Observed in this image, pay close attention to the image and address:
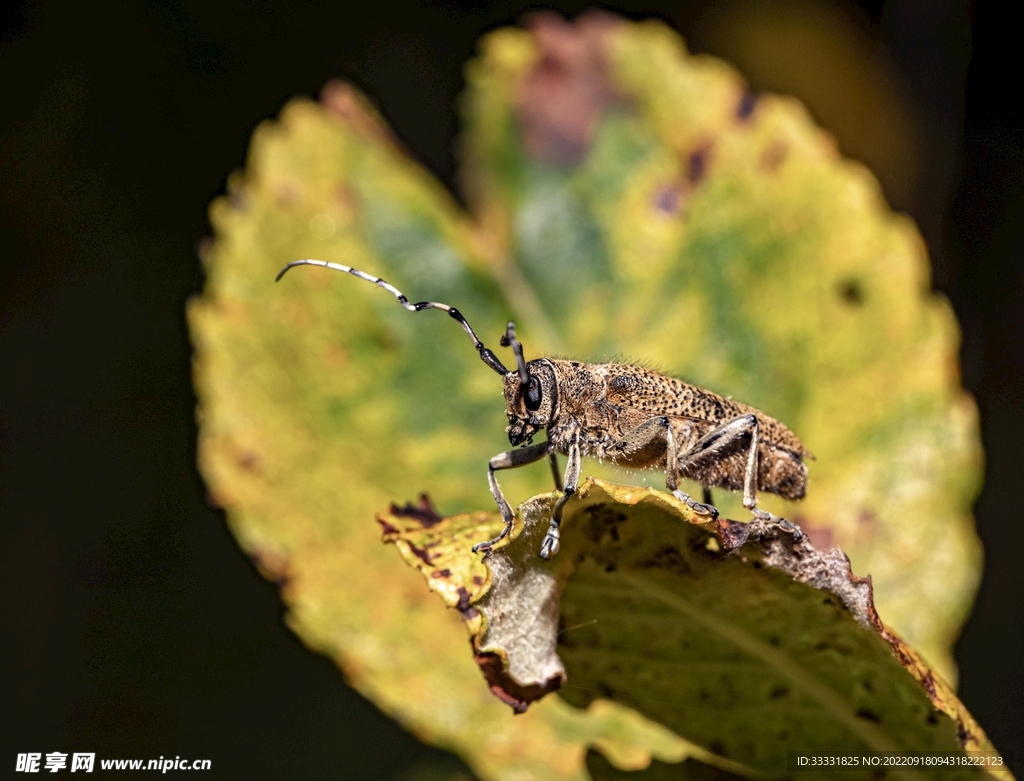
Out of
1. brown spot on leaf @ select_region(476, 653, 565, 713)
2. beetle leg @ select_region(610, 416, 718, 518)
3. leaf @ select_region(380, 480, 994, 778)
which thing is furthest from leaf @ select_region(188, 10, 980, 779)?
brown spot on leaf @ select_region(476, 653, 565, 713)

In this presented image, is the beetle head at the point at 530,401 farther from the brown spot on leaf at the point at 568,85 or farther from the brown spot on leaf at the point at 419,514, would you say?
the brown spot on leaf at the point at 568,85

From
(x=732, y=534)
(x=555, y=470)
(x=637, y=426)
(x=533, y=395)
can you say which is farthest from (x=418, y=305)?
(x=732, y=534)

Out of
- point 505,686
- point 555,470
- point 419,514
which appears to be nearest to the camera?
point 505,686

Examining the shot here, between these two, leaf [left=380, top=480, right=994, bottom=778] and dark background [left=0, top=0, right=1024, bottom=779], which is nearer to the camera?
leaf [left=380, top=480, right=994, bottom=778]

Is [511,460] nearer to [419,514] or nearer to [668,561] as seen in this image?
[419,514]

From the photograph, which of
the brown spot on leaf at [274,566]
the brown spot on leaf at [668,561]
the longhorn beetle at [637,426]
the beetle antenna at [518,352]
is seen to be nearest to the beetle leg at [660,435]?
the longhorn beetle at [637,426]

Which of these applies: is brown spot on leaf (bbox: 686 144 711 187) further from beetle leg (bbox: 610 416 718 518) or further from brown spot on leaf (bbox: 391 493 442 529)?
brown spot on leaf (bbox: 391 493 442 529)


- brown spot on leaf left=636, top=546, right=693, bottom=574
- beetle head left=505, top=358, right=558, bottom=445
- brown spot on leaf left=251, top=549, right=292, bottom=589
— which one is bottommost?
brown spot on leaf left=636, top=546, right=693, bottom=574
